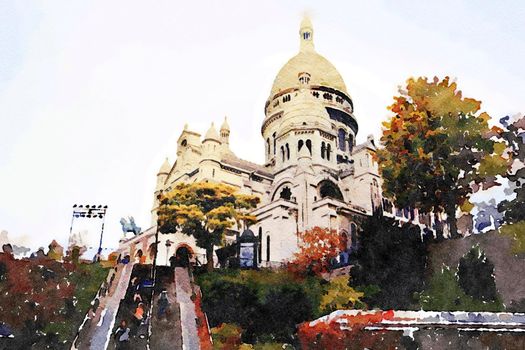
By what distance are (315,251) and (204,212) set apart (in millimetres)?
6634

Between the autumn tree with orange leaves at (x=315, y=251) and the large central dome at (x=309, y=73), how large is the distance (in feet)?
71.1

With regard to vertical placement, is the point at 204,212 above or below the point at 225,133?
below

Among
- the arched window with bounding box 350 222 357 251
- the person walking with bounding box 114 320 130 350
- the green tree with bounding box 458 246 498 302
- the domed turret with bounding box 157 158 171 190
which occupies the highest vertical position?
the domed turret with bounding box 157 158 171 190

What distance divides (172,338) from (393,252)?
31.4 ft

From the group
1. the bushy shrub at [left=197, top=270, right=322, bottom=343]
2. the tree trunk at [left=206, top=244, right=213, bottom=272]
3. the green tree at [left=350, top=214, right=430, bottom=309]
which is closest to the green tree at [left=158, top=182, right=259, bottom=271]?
the tree trunk at [left=206, top=244, right=213, bottom=272]

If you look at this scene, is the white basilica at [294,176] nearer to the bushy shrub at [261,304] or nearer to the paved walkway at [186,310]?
the paved walkway at [186,310]

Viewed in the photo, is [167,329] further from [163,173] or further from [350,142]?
[350,142]

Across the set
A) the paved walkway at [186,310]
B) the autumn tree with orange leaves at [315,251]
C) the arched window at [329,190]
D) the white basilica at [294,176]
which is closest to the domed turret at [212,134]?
the white basilica at [294,176]

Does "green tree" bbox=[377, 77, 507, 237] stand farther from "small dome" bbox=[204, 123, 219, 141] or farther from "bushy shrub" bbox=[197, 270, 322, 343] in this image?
"small dome" bbox=[204, 123, 219, 141]

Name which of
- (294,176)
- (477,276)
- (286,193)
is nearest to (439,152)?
(477,276)

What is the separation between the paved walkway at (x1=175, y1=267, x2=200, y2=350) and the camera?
62.2 ft

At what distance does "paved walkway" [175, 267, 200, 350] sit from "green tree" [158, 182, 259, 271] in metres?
3.49

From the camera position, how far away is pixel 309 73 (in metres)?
52.3

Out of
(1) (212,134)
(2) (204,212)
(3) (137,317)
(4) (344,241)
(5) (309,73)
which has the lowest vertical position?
(3) (137,317)
